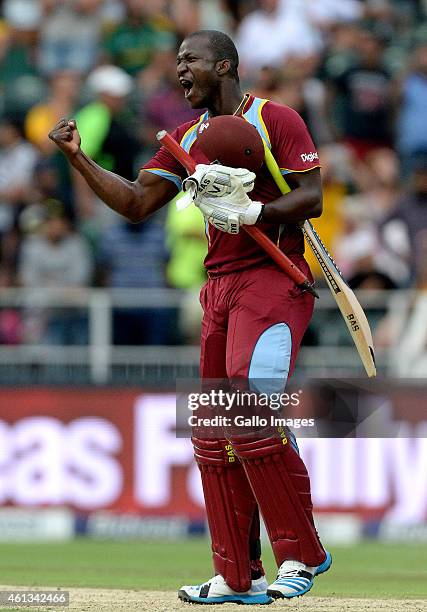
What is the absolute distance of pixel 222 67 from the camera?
7.36m

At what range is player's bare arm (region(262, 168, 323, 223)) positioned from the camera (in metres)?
7.13

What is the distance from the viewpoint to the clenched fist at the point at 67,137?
7340mm

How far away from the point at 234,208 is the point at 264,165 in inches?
15.3

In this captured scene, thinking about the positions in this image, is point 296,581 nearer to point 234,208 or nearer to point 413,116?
point 234,208

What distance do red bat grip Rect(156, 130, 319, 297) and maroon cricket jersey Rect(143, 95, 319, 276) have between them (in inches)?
4.7

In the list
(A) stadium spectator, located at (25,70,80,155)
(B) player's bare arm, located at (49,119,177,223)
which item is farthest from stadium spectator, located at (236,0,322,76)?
(B) player's bare arm, located at (49,119,177,223)

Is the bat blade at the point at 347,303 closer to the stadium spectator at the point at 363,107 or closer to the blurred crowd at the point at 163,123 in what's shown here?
the blurred crowd at the point at 163,123

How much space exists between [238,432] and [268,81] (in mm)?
6932

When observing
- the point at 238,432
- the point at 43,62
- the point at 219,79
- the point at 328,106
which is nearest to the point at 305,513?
the point at 238,432

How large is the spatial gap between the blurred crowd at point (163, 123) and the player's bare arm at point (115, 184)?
525cm

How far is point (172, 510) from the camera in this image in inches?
517

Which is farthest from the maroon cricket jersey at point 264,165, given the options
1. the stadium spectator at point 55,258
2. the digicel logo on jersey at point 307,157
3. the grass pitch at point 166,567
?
the stadium spectator at point 55,258

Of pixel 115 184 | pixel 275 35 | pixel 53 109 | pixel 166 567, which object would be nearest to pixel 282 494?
pixel 115 184

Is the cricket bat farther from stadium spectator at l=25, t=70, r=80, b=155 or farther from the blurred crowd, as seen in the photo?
stadium spectator at l=25, t=70, r=80, b=155
